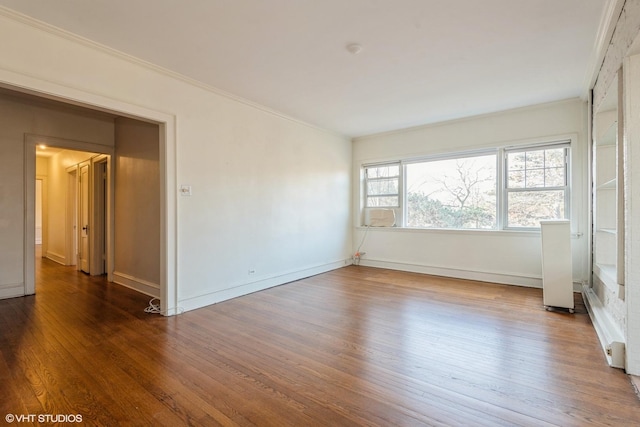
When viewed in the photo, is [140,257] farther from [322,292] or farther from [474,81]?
[474,81]

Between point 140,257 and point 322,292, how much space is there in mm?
2762

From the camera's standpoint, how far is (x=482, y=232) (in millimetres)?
5094

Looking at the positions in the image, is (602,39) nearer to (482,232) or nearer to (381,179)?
(482,232)

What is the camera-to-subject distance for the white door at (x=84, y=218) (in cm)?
568

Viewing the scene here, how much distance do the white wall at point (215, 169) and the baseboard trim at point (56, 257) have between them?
273 centimetres

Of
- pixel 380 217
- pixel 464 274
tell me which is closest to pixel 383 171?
pixel 380 217

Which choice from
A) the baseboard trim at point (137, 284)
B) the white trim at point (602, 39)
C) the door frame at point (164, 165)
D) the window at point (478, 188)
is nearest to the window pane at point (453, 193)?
the window at point (478, 188)

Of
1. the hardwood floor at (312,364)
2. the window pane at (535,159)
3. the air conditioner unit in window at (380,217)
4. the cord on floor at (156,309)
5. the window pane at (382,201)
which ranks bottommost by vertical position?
the hardwood floor at (312,364)

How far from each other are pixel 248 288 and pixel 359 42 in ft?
11.3

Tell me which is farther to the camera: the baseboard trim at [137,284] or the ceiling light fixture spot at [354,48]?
the baseboard trim at [137,284]

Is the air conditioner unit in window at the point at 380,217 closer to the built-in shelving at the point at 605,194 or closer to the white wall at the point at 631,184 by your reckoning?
the built-in shelving at the point at 605,194

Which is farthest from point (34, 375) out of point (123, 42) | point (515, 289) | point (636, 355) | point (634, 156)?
point (515, 289)
